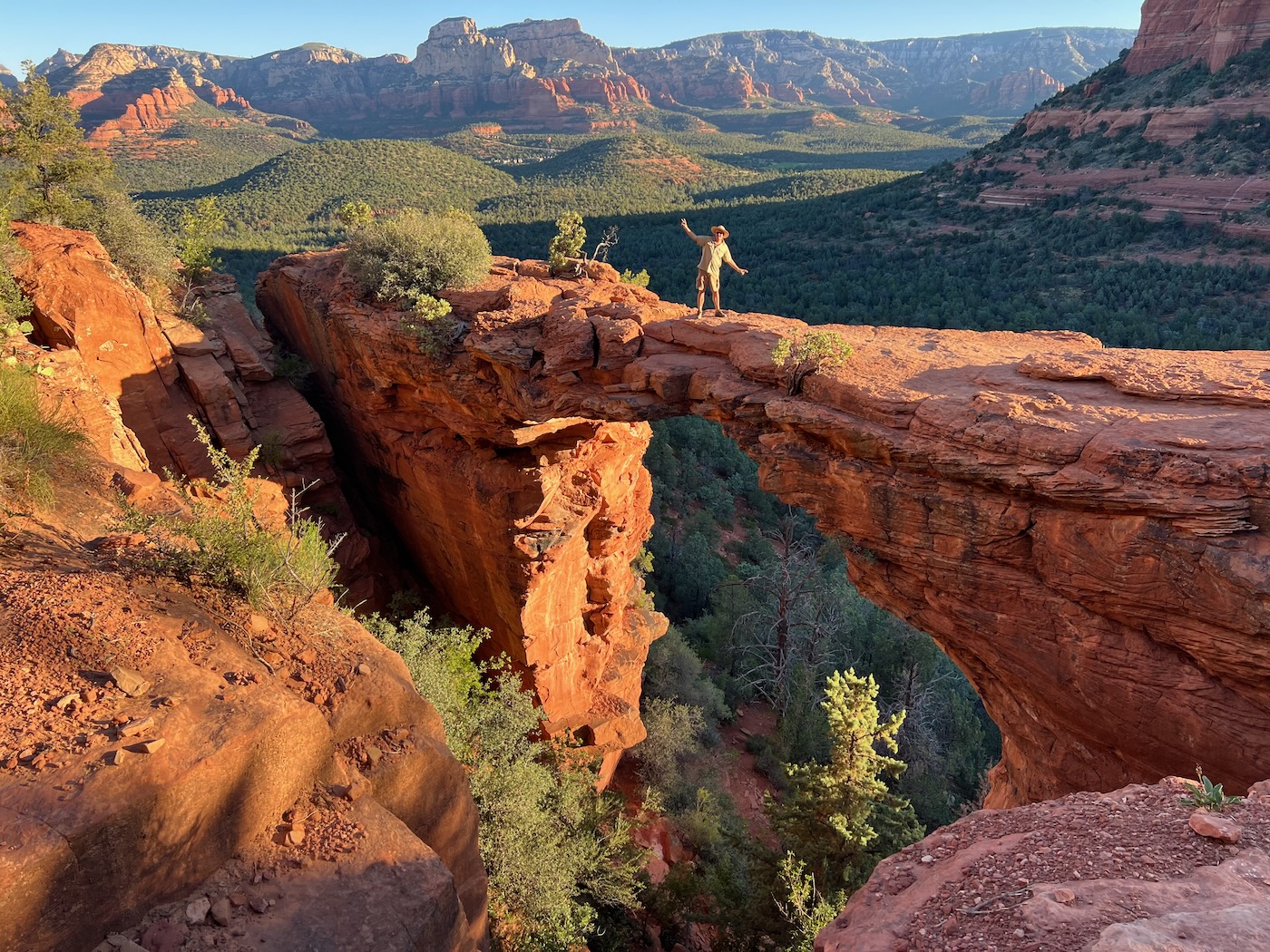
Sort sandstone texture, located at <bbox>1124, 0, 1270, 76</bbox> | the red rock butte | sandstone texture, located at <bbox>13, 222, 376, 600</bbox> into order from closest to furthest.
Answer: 1. the red rock butte
2. sandstone texture, located at <bbox>13, 222, 376, 600</bbox>
3. sandstone texture, located at <bbox>1124, 0, 1270, 76</bbox>

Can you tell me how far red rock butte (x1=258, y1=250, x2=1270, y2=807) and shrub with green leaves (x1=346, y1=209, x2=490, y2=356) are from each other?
468 mm

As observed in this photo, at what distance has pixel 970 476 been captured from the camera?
7180 millimetres

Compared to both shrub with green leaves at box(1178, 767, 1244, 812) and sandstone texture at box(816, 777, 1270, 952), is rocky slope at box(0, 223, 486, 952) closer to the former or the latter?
sandstone texture at box(816, 777, 1270, 952)

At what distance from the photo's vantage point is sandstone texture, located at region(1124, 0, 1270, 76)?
46.1m

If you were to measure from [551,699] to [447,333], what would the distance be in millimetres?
8248

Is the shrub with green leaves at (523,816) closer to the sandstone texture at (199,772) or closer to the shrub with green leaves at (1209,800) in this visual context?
the sandstone texture at (199,772)

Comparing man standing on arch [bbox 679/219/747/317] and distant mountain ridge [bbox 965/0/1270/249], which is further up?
distant mountain ridge [bbox 965/0/1270/249]

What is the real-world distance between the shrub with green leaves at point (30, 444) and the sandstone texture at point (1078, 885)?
8466 mm

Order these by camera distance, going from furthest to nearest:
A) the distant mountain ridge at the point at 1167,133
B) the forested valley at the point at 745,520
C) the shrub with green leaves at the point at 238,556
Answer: the distant mountain ridge at the point at 1167,133, the forested valley at the point at 745,520, the shrub with green leaves at the point at 238,556

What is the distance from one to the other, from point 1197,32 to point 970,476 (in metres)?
70.4

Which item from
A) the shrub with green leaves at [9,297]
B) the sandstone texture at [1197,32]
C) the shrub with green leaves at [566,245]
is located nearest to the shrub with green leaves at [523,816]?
the shrub with green leaves at [9,297]

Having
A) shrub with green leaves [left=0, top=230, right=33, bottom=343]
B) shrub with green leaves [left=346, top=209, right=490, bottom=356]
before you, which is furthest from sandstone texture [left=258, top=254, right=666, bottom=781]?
shrub with green leaves [left=0, top=230, right=33, bottom=343]

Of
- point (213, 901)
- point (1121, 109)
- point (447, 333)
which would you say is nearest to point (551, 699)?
point (447, 333)

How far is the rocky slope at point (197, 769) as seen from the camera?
4113 millimetres
